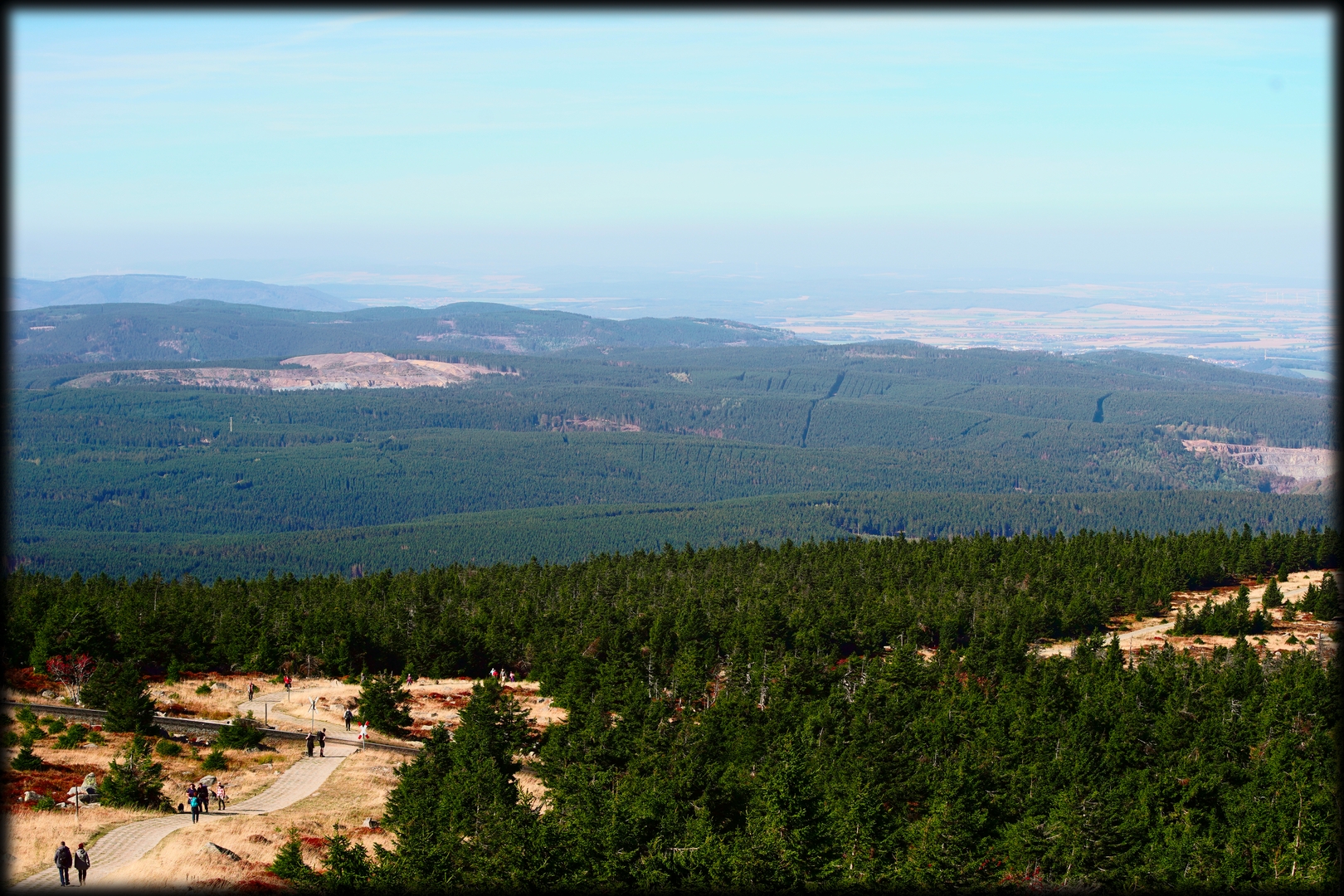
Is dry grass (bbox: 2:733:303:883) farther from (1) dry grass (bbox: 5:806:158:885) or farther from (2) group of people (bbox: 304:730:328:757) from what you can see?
(2) group of people (bbox: 304:730:328:757)

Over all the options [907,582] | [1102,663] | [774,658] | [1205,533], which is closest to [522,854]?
[774,658]

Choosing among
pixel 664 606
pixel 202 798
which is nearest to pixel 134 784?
pixel 202 798

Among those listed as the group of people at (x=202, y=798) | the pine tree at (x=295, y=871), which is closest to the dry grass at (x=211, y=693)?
the group of people at (x=202, y=798)

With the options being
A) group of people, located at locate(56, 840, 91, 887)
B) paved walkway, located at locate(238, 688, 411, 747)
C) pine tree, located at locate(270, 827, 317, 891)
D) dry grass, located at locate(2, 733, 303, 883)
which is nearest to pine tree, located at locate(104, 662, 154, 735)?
dry grass, located at locate(2, 733, 303, 883)

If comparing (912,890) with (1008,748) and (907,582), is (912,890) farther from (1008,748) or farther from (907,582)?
(907,582)

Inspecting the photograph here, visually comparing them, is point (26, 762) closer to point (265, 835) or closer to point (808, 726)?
point (265, 835)
